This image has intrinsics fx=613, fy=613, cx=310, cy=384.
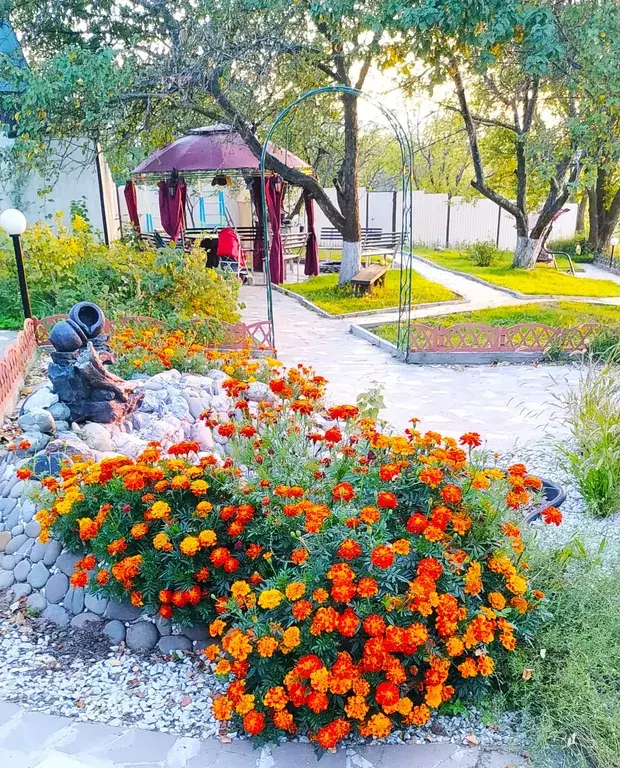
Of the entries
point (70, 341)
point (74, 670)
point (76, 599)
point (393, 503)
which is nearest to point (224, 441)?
point (70, 341)

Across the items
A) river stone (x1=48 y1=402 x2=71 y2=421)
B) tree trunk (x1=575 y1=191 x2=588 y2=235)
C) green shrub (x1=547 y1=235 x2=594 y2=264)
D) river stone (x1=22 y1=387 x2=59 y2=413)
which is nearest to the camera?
river stone (x1=48 y1=402 x2=71 y2=421)

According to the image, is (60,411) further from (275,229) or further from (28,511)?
(275,229)

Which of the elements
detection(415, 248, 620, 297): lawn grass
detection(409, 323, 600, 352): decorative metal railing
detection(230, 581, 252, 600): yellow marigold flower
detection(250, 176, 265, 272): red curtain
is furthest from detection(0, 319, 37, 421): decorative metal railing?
detection(415, 248, 620, 297): lawn grass

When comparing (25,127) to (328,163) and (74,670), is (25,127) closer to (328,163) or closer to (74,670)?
(74,670)

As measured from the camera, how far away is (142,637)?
261 centimetres

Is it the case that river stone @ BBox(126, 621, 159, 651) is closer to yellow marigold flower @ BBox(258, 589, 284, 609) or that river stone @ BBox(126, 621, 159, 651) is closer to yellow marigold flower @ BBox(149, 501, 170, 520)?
yellow marigold flower @ BBox(149, 501, 170, 520)

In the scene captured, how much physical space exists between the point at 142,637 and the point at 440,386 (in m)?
4.26

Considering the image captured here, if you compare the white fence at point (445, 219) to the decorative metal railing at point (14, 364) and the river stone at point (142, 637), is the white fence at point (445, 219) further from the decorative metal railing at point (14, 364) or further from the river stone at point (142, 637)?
the river stone at point (142, 637)

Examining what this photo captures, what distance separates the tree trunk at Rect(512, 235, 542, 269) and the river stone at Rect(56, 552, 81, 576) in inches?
521

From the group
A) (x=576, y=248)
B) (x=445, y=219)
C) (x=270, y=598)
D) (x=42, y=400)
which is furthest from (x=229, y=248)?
(x=576, y=248)

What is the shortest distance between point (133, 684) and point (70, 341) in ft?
7.39

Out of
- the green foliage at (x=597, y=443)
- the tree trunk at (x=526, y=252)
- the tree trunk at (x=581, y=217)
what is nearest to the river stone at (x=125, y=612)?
the green foliage at (x=597, y=443)

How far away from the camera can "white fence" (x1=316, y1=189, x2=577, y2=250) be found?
1883 cm

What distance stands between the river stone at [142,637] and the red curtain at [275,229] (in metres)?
6.95
